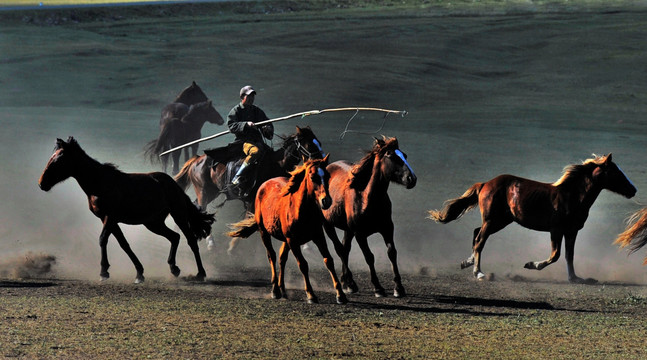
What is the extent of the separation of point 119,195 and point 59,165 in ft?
2.96

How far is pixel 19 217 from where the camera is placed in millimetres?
21828

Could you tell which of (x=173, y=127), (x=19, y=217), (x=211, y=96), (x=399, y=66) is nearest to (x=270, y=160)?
(x=19, y=217)

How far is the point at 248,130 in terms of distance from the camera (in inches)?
678

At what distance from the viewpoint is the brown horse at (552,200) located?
1655 cm

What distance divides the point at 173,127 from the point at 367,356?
15.7 metres

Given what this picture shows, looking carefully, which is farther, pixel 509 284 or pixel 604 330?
pixel 509 284

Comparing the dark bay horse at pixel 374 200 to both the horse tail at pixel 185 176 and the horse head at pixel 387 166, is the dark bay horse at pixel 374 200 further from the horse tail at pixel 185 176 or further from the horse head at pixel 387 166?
the horse tail at pixel 185 176

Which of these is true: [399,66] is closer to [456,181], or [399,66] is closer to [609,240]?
[456,181]

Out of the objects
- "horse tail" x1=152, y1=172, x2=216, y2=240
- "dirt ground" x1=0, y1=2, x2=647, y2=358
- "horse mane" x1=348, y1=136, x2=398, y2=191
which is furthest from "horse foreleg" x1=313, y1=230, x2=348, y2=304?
"horse tail" x1=152, y1=172, x2=216, y2=240

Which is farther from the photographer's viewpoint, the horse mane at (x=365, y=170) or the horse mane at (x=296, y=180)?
the horse mane at (x=365, y=170)

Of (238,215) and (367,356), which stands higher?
(238,215)

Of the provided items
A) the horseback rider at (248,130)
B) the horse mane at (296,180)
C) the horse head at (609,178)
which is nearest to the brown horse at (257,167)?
the horseback rider at (248,130)

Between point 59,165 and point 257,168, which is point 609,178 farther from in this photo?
point 59,165

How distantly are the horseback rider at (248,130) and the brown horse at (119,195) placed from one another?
4.54ft
